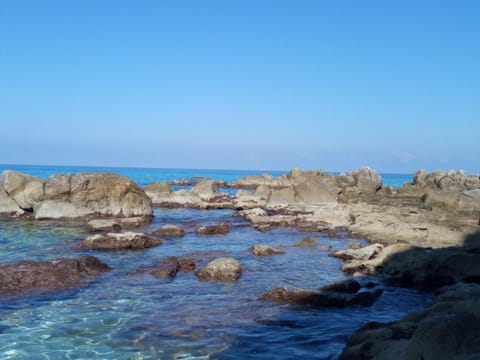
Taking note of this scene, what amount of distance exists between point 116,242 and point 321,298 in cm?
1237

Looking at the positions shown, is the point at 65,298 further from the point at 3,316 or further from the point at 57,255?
the point at 57,255

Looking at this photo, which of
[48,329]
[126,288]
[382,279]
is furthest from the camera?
[382,279]

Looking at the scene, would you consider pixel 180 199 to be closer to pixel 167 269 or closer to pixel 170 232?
pixel 170 232

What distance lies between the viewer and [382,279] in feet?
51.5

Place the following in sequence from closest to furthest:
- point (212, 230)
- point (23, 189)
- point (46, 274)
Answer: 1. point (46, 274)
2. point (212, 230)
3. point (23, 189)

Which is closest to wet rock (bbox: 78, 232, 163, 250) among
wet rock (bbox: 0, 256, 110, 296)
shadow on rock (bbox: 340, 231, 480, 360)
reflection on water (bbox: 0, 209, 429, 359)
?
reflection on water (bbox: 0, 209, 429, 359)

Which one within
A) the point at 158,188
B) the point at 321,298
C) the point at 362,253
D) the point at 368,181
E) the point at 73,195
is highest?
the point at 368,181

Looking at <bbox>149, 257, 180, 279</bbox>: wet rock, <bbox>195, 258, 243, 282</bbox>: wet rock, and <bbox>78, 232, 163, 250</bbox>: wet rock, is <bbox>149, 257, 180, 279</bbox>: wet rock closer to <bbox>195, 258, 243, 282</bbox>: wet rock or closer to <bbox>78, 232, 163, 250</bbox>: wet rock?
<bbox>195, 258, 243, 282</bbox>: wet rock

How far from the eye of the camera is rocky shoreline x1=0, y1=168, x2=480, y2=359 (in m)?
7.09

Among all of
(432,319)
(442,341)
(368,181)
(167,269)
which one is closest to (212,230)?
(167,269)

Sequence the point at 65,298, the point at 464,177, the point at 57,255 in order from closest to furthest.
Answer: the point at 65,298, the point at 57,255, the point at 464,177

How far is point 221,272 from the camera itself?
1586 cm

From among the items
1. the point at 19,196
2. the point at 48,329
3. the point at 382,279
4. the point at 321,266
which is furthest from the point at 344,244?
the point at 19,196

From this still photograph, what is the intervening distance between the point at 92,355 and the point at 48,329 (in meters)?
2.15
